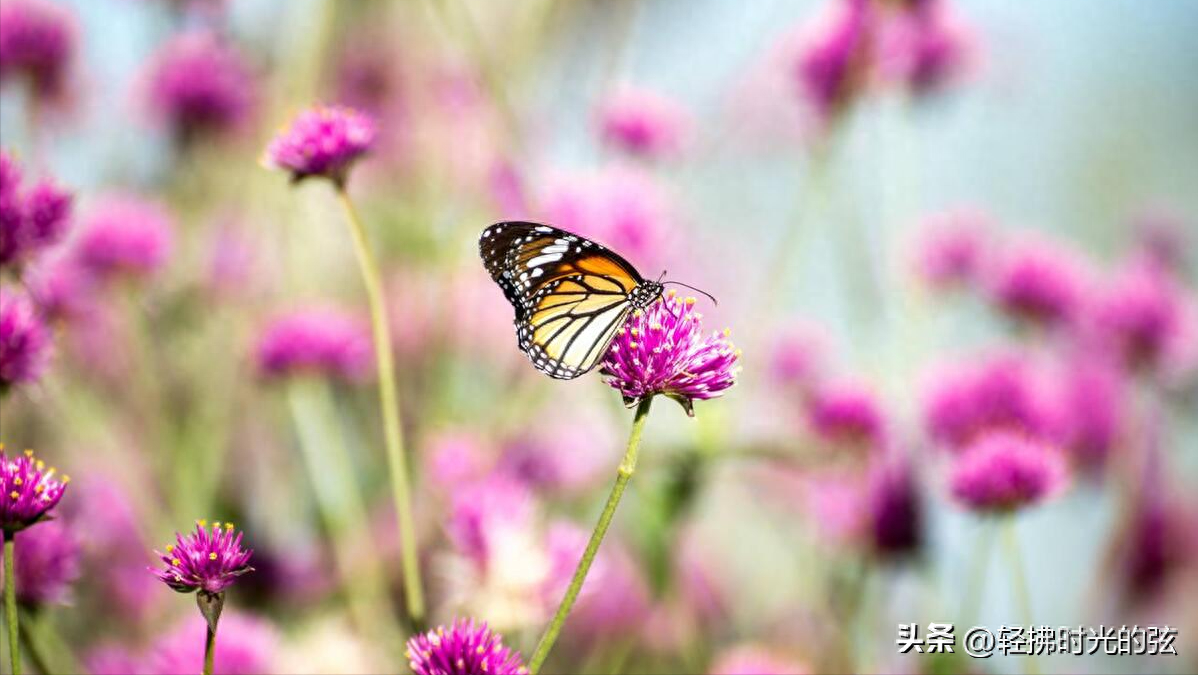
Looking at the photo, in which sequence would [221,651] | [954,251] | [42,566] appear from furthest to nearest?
1. [954,251]
2. [221,651]
3. [42,566]

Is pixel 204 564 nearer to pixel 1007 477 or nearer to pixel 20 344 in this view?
pixel 20 344

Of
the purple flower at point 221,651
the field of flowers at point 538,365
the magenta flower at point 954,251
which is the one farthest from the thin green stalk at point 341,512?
the magenta flower at point 954,251

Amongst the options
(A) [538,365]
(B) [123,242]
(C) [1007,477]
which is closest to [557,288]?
(A) [538,365]

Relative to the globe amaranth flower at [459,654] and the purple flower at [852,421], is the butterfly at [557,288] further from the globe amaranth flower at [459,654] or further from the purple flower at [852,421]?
the purple flower at [852,421]

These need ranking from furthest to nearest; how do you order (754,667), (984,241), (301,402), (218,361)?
(984,241) → (218,361) → (301,402) → (754,667)

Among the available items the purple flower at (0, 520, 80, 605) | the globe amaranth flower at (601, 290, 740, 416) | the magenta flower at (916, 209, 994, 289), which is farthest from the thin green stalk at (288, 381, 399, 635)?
the magenta flower at (916, 209, 994, 289)

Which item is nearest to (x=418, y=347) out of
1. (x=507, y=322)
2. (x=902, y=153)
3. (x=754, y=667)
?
(x=507, y=322)

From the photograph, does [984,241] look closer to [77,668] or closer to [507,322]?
[507,322]
